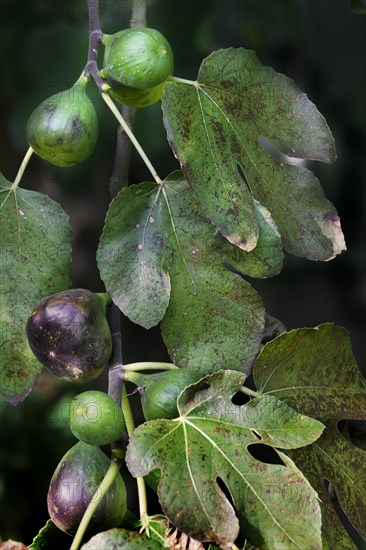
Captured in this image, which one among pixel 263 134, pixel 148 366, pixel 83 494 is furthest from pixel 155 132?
pixel 83 494

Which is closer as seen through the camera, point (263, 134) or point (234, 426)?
point (234, 426)

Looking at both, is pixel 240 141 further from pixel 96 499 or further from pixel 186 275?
pixel 96 499

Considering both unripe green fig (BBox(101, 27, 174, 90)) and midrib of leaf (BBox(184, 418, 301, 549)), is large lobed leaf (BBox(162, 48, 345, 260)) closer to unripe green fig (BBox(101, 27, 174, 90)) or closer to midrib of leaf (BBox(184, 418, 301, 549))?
unripe green fig (BBox(101, 27, 174, 90))

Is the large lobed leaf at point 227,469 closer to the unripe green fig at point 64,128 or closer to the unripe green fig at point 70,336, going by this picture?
the unripe green fig at point 70,336

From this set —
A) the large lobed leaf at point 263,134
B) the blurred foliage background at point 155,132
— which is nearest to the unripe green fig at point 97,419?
the large lobed leaf at point 263,134

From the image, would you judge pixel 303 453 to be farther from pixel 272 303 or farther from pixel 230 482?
pixel 272 303

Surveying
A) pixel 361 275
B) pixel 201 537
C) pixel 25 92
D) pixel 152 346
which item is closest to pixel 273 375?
pixel 201 537
